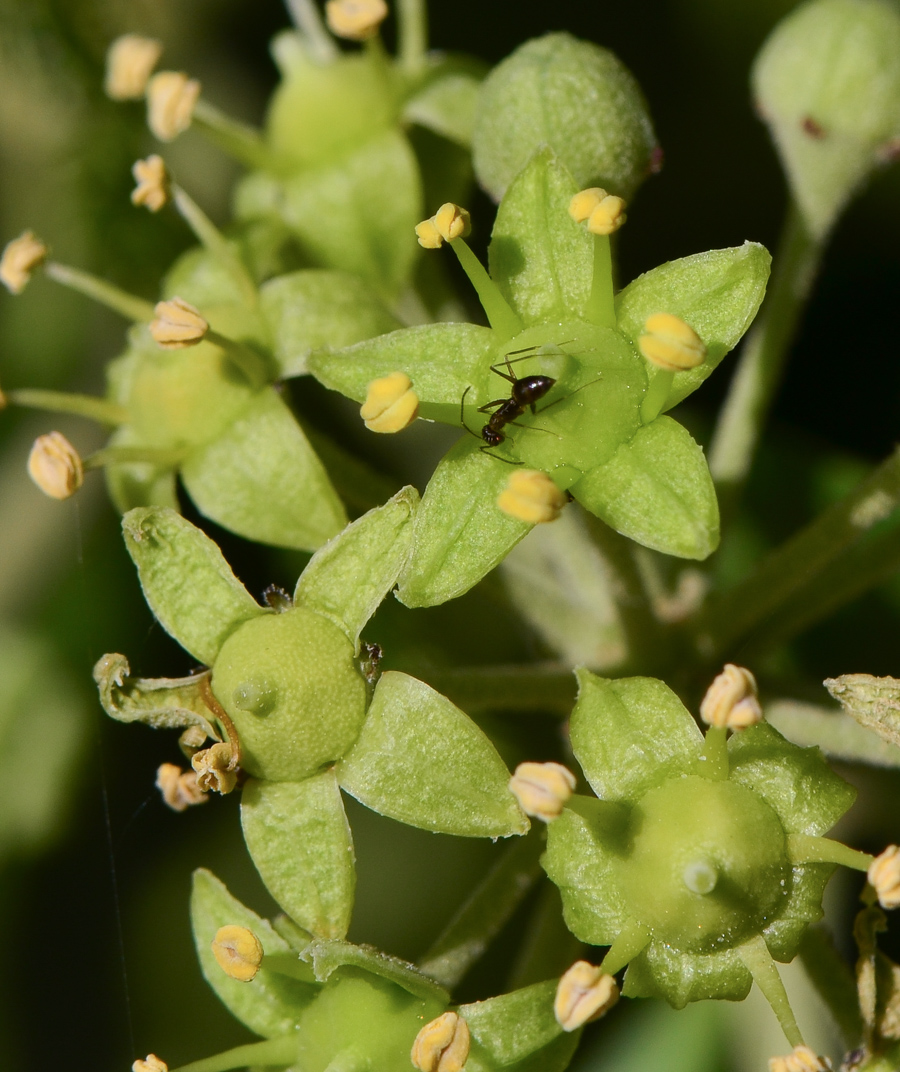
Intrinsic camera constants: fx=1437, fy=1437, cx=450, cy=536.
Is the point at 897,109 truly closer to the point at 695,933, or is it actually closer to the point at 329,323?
the point at 329,323

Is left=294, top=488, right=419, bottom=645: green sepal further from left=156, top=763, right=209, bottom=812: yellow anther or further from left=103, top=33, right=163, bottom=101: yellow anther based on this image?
left=103, top=33, right=163, bottom=101: yellow anther

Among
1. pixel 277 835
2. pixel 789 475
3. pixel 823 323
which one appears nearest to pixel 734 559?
pixel 789 475

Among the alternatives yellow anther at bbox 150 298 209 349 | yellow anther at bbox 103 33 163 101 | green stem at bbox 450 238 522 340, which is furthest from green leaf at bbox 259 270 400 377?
yellow anther at bbox 103 33 163 101

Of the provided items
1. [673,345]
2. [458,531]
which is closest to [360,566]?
[458,531]

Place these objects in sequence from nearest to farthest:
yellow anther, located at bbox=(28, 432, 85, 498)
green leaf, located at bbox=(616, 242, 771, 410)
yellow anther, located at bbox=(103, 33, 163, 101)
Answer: green leaf, located at bbox=(616, 242, 771, 410)
yellow anther, located at bbox=(28, 432, 85, 498)
yellow anther, located at bbox=(103, 33, 163, 101)

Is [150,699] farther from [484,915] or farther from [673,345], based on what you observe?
[673,345]
